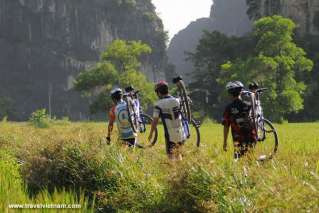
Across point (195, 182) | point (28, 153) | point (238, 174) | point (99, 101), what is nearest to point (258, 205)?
point (238, 174)

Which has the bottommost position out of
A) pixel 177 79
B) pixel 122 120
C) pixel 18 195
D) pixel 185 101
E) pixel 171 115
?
pixel 18 195

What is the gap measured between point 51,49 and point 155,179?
122129 mm

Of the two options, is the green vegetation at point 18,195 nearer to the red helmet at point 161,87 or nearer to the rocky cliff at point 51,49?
A: the red helmet at point 161,87

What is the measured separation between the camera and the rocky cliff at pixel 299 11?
63688 millimetres

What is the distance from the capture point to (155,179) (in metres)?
8.19

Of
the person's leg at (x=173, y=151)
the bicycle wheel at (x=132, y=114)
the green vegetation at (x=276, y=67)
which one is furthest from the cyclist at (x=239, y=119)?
the green vegetation at (x=276, y=67)

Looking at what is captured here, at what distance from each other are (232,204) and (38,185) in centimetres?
491

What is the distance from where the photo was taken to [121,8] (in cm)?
13925

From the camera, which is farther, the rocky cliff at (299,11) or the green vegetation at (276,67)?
the rocky cliff at (299,11)

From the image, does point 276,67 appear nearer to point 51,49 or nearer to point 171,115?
point 171,115

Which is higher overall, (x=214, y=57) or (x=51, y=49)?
(x=51, y=49)

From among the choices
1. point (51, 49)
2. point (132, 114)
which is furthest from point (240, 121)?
point (51, 49)

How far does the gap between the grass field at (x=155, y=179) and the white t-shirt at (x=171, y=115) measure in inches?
17.9

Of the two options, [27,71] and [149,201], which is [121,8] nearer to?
[27,71]
